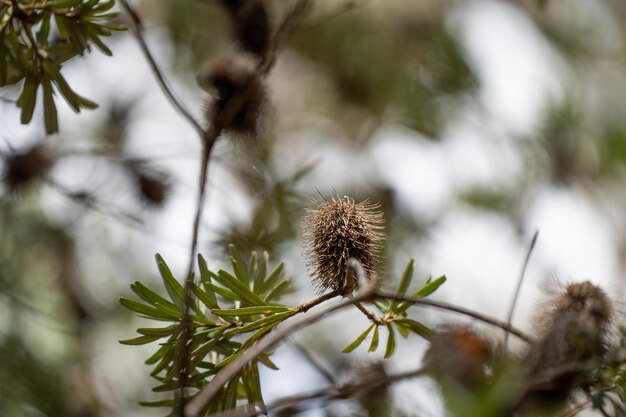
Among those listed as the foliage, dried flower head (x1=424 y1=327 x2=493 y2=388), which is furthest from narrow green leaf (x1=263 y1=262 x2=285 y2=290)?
dried flower head (x1=424 y1=327 x2=493 y2=388)

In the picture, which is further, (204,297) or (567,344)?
(204,297)

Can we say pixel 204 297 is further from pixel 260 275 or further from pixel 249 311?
pixel 260 275

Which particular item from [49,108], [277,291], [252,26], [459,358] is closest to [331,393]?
[459,358]

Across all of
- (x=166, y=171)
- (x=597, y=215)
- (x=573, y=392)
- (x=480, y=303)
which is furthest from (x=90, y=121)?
(x=573, y=392)

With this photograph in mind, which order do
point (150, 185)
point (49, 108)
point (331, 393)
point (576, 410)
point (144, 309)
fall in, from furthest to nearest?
1. point (150, 185)
2. point (49, 108)
3. point (144, 309)
4. point (576, 410)
5. point (331, 393)

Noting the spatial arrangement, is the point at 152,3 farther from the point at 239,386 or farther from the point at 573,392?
the point at 573,392

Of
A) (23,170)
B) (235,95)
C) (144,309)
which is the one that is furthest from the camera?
(23,170)

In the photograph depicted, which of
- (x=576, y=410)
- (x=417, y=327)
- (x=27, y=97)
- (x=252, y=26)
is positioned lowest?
(x=576, y=410)
